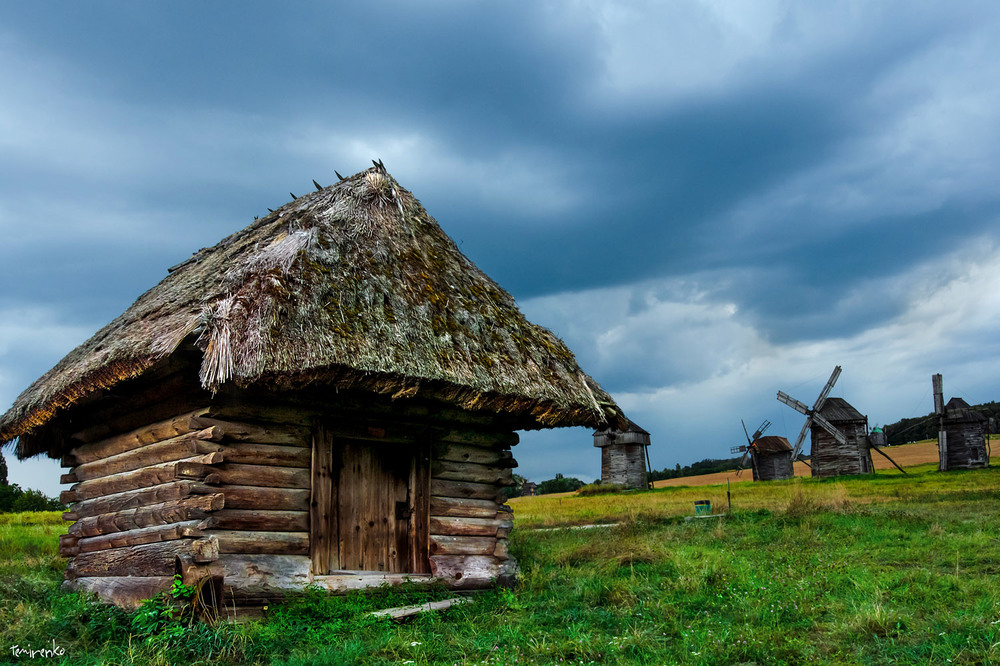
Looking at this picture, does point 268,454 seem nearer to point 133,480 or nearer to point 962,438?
point 133,480

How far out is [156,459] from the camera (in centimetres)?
860

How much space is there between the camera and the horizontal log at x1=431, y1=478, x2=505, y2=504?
950 cm

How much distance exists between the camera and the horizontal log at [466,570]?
9.20 m

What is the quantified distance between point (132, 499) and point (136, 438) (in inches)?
28.4

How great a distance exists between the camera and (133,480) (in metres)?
8.98

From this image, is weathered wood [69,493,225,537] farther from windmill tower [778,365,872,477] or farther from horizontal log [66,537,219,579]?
windmill tower [778,365,872,477]

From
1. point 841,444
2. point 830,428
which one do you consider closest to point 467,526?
point 830,428

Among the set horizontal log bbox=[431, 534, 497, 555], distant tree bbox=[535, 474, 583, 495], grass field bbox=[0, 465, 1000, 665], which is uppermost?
horizontal log bbox=[431, 534, 497, 555]

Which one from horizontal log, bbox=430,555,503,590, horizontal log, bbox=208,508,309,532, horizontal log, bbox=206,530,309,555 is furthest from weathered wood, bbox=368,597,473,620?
horizontal log, bbox=208,508,309,532

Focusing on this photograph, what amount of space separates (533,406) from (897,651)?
14.8 feet

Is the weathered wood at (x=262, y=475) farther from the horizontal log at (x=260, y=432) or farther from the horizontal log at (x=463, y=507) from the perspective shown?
the horizontal log at (x=463, y=507)

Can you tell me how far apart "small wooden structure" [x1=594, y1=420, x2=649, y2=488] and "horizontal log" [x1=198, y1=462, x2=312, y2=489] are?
3664 cm

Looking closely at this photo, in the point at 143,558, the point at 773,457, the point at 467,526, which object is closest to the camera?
the point at 143,558

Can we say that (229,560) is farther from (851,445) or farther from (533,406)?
(851,445)
